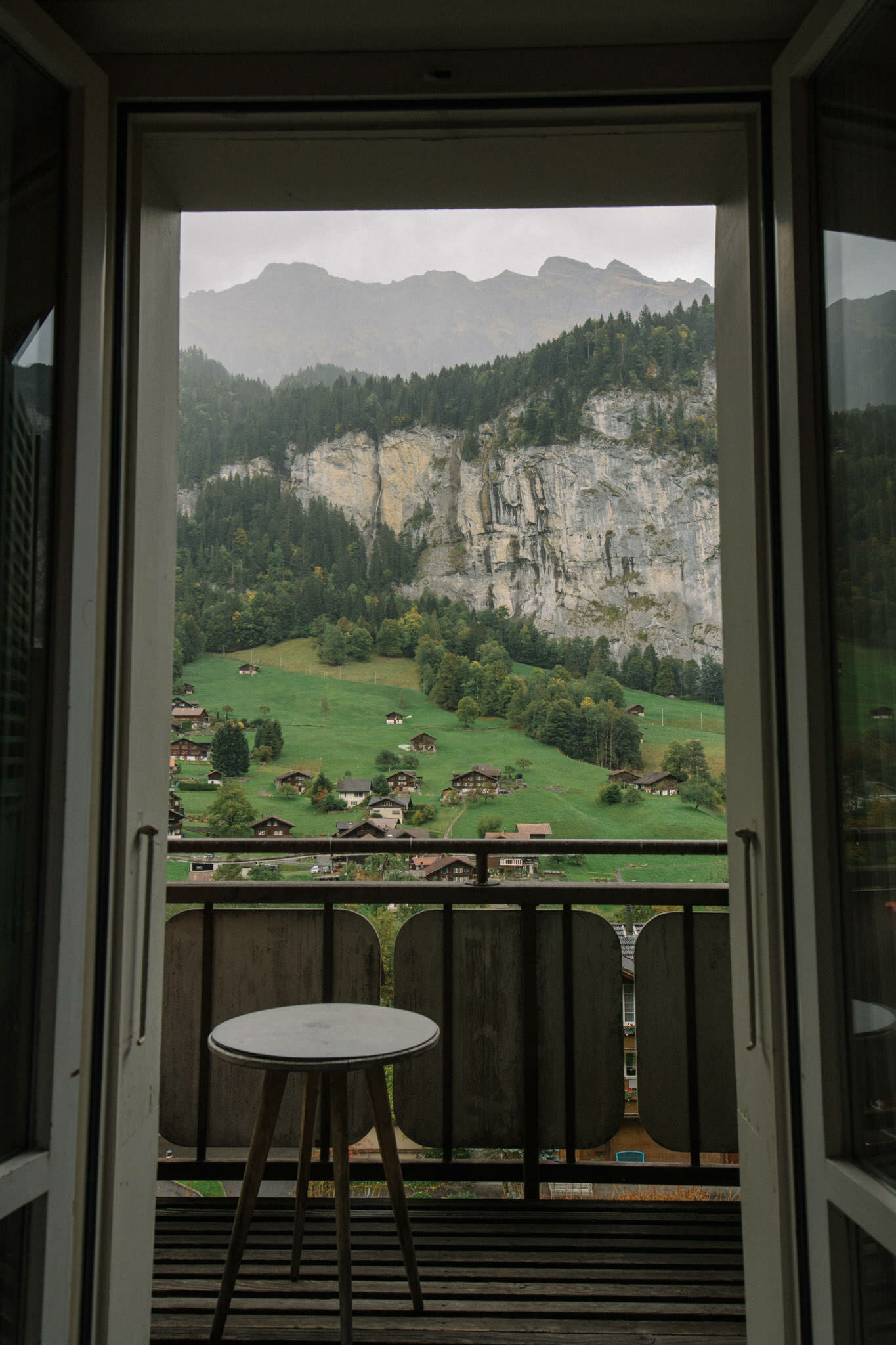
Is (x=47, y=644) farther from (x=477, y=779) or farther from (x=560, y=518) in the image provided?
(x=560, y=518)

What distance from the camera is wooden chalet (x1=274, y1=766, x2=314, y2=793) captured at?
23.9 m

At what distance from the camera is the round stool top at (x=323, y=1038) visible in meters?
1.29

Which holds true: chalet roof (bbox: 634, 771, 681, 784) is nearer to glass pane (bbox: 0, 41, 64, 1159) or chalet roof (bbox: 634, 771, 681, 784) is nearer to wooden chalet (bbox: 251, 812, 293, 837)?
wooden chalet (bbox: 251, 812, 293, 837)

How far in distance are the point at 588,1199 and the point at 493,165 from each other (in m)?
2.03

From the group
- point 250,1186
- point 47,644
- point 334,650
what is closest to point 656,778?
point 334,650

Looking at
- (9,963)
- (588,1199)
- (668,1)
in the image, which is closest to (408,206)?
(668,1)

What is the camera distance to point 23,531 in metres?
0.95

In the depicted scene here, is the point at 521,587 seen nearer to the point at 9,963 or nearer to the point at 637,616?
the point at 637,616

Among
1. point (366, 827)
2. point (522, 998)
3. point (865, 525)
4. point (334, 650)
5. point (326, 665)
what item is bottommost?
point (366, 827)

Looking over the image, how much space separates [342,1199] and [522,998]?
0.71m

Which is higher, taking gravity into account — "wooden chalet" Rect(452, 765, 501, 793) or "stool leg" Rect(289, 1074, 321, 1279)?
"stool leg" Rect(289, 1074, 321, 1279)

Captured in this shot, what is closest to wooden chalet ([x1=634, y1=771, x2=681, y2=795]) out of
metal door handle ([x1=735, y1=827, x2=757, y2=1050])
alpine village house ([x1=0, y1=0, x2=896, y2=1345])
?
alpine village house ([x1=0, y1=0, x2=896, y2=1345])

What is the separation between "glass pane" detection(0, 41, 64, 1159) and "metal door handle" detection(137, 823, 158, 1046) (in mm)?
175

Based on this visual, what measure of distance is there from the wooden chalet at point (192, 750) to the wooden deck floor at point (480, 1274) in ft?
74.6
